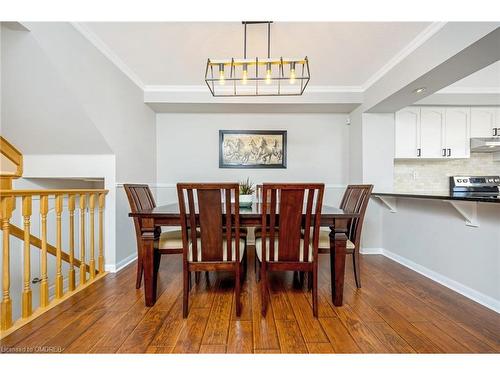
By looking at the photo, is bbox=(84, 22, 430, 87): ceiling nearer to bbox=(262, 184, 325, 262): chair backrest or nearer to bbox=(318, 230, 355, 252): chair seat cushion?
bbox=(262, 184, 325, 262): chair backrest

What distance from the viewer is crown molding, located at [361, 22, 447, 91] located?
6.63 ft

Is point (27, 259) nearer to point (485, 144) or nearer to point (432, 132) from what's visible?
point (432, 132)

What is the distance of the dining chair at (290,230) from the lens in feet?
5.03

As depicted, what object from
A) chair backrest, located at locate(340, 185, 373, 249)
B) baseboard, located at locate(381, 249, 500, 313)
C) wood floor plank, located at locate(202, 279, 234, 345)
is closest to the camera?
wood floor plank, located at locate(202, 279, 234, 345)

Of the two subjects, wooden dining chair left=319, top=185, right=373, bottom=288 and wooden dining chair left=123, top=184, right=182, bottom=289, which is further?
wooden dining chair left=319, top=185, right=373, bottom=288

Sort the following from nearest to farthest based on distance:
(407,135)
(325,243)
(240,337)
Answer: (240,337), (325,243), (407,135)

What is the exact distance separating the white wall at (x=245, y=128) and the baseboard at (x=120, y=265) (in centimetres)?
107

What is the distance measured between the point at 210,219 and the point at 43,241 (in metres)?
1.30

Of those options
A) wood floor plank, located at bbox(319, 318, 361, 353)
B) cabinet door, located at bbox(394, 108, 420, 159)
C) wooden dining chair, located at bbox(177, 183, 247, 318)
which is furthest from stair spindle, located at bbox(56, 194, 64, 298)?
cabinet door, located at bbox(394, 108, 420, 159)

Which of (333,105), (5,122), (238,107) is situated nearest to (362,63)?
(333,105)

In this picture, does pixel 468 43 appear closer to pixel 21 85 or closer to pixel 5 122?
pixel 21 85

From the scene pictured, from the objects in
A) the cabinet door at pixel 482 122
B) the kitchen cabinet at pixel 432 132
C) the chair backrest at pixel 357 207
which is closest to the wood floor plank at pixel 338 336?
the chair backrest at pixel 357 207

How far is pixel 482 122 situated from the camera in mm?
3393

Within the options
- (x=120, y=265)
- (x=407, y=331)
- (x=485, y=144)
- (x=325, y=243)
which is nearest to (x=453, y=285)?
(x=407, y=331)
